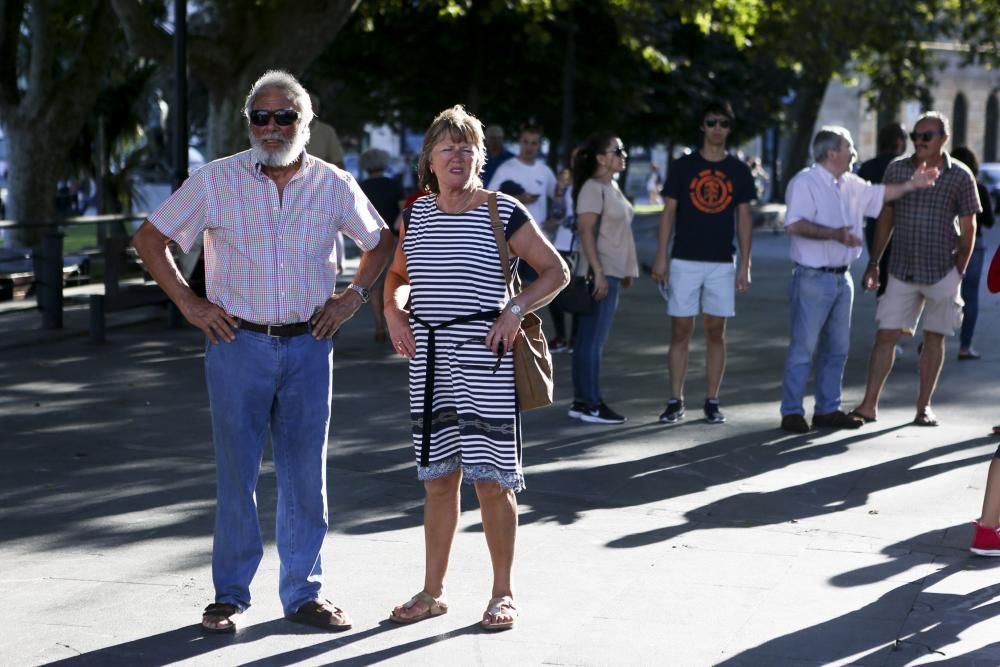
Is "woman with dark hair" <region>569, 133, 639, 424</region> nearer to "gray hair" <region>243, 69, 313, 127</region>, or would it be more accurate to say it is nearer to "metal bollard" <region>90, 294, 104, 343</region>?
"gray hair" <region>243, 69, 313, 127</region>

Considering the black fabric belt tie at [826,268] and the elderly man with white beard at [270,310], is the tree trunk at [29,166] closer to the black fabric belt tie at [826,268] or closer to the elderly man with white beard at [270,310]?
the black fabric belt tie at [826,268]

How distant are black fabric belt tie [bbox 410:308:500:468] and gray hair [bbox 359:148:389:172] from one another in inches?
298

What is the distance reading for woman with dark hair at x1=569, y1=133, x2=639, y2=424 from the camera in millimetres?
9492

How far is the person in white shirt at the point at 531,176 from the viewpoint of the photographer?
12.6 meters

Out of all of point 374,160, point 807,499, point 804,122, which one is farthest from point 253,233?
point 804,122

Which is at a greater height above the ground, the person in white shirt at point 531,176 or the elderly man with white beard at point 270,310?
the person in white shirt at point 531,176

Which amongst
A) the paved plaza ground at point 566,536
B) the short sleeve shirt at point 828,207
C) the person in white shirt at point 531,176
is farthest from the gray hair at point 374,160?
the short sleeve shirt at point 828,207

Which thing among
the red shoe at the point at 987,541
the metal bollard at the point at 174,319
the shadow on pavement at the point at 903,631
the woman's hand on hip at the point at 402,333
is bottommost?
the shadow on pavement at the point at 903,631

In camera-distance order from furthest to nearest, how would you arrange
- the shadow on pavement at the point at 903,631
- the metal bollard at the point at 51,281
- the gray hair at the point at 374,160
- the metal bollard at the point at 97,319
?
1. the metal bollard at the point at 51,281
2. the metal bollard at the point at 97,319
3. the gray hair at the point at 374,160
4. the shadow on pavement at the point at 903,631

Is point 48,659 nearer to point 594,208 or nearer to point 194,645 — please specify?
point 194,645

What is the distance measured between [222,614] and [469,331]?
1.26 meters

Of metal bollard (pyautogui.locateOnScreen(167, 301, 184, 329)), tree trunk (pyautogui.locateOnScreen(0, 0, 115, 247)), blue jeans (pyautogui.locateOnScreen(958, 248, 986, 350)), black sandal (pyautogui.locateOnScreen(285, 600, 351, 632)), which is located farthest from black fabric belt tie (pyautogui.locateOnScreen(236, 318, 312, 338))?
tree trunk (pyautogui.locateOnScreen(0, 0, 115, 247))

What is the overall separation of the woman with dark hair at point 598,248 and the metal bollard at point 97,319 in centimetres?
503

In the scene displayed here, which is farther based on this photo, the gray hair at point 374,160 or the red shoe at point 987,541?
the gray hair at point 374,160
